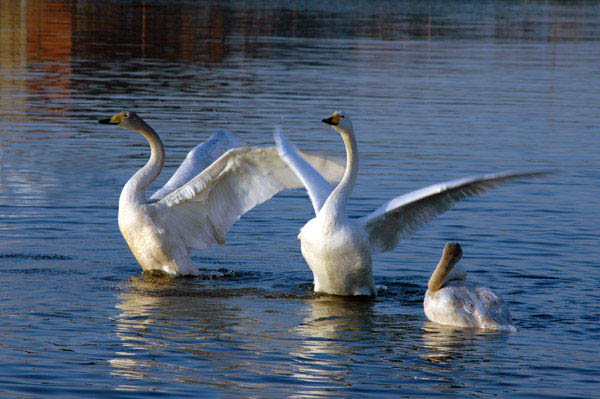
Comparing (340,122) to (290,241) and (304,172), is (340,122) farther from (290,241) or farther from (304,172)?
(290,241)

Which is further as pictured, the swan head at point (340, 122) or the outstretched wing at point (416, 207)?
the swan head at point (340, 122)

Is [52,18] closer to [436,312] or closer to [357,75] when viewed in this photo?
[357,75]

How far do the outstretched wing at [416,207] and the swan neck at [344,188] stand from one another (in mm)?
303

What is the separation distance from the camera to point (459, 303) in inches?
384

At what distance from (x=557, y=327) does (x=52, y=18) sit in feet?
147

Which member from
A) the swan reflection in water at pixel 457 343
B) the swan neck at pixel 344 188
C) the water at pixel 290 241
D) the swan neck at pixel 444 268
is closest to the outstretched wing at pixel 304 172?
the swan neck at pixel 344 188

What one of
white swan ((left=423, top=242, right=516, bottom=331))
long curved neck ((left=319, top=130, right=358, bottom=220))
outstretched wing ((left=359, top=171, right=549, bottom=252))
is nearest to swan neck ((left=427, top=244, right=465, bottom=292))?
white swan ((left=423, top=242, right=516, bottom=331))

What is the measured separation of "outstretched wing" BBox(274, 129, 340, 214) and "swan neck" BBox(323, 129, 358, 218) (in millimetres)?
348

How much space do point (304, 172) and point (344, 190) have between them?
0.73 m

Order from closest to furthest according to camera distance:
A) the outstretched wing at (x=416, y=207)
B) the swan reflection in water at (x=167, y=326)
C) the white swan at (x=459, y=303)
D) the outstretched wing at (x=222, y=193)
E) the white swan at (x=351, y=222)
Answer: the swan reflection in water at (x=167, y=326), the white swan at (x=459, y=303), the outstretched wing at (x=416, y=207), the white swan at (x=351, y=222), the outstretched wing at (x=222, y=193)

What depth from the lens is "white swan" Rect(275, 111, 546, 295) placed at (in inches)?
404

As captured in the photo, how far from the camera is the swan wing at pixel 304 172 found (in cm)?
1094

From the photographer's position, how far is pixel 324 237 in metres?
10.3

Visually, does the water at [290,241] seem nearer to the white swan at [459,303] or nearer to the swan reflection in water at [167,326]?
the swan reflection in water at [167,326]
